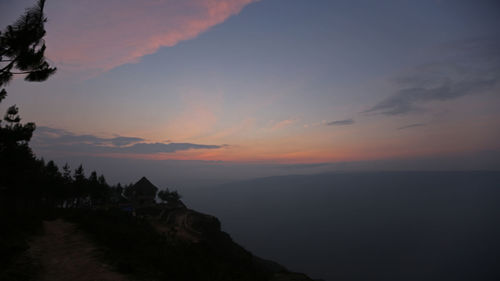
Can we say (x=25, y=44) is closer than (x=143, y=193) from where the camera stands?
Yes

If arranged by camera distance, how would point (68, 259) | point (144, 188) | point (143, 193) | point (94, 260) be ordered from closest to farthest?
point (94, 260) → point (68, 259) → point (143, 193) → point (144, 188)

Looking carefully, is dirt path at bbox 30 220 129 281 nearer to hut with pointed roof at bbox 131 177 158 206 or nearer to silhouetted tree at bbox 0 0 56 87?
silhouetted tree at bbox 0 0 56 87

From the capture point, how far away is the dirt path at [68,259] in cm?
749

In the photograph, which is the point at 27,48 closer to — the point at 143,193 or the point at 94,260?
the point at 94,260

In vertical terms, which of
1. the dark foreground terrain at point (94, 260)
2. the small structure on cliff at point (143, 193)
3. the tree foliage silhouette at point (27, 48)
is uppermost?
the tree foliage silhouette at point (27, 48)

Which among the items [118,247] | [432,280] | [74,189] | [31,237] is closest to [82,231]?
[31,237]

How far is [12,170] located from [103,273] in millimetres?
30956

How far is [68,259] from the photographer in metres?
9.25

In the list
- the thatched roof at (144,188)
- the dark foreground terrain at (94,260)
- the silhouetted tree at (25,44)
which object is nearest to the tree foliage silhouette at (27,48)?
the silhouetted tree at (25,44)

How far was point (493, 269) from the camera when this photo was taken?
19688cm

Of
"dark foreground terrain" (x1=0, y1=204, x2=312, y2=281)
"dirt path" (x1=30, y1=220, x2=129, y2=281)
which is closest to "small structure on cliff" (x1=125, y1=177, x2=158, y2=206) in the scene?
"dark foreground terrain" (x1=0, y1=204, x2=312, y2=281)

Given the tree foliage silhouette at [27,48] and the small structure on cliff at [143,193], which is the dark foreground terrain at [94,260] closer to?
the tree foliage silhouette at [27,48]

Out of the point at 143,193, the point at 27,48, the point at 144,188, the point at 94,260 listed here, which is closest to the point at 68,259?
the point at 94,260

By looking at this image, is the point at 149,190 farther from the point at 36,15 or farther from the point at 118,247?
the point at 36,15
